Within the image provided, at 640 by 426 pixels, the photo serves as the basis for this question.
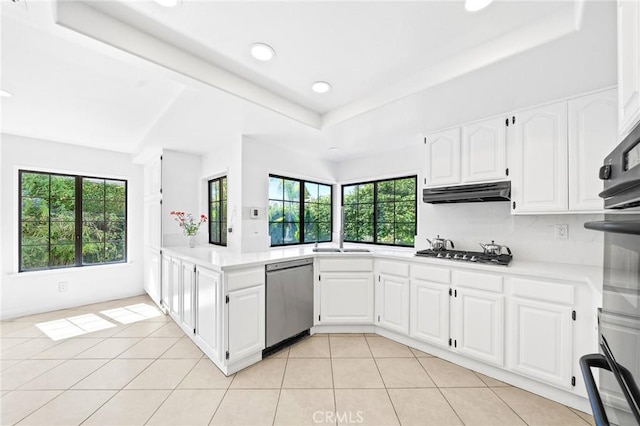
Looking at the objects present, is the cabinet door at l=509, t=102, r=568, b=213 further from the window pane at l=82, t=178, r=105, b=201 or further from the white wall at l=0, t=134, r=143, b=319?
the window pane at l=82, t=178, r=105, b=201

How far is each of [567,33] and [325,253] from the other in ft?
8.07

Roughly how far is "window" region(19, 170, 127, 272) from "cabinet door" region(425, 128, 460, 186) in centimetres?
482

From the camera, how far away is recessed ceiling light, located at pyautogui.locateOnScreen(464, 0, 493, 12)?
1272mm

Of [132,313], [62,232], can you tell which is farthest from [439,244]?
[62,232]

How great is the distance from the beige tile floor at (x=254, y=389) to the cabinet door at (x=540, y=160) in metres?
1.52

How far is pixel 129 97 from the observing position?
7.70 ft

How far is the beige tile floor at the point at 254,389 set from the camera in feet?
5.50

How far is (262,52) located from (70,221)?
13.7ft

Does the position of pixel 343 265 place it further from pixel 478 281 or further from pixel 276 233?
pixel 478 281

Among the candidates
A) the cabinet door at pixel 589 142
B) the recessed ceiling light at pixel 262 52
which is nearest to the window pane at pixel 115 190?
the recessed ceiling light at pixel 262 52

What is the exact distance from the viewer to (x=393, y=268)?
2.71 meters

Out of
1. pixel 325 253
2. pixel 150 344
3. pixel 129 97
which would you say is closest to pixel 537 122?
pixel 325 253

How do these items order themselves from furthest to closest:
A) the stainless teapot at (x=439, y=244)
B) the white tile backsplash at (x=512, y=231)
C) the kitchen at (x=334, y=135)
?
the stainless teapot at (x=439, y=244)
the white tile backsplash at (x=512, y=231)
the kitchen at (x=334, y=135)

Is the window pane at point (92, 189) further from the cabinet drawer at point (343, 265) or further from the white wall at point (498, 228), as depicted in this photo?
the white wall at point (498, 228)
